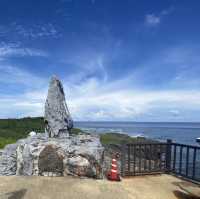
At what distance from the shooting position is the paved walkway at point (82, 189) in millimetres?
6480

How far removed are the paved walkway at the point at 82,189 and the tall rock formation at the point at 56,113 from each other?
2.29 m

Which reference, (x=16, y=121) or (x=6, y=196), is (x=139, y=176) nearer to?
(x=6, y=196)

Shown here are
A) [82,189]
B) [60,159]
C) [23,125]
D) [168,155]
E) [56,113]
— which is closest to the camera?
[82,189]

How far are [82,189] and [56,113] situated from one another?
346 centimetres

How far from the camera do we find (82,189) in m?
6.89

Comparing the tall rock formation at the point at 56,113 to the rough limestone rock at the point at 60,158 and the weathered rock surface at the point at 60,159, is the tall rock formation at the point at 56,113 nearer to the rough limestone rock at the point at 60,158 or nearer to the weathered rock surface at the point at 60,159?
the rough limestone rock at the point at 60,158

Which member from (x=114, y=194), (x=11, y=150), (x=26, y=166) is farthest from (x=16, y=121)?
(x=114, y=194)

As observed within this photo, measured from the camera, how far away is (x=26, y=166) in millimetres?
8258

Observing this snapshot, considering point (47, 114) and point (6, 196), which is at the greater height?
point (47, 114)

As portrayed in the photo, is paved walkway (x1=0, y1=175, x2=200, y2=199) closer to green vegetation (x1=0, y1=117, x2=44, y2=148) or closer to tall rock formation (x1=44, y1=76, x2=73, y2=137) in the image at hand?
tall rock formation (x1=44, y1=76, x2=73, y2=137)

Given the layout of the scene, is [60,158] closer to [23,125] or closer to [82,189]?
[82,189]

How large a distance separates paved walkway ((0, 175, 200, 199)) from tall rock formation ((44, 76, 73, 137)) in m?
2.29

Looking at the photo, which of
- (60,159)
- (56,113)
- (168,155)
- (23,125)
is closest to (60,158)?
(60,159)

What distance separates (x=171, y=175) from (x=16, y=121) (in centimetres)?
3080
